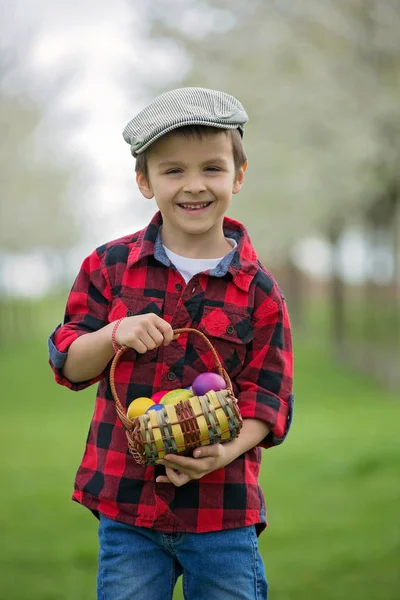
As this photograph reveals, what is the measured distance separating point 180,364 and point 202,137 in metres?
0.65

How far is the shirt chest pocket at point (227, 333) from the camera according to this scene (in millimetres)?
2539

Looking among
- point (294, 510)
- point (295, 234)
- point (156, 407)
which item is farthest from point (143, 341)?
point (295, 234)

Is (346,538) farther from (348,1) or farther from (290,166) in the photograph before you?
(290,166)

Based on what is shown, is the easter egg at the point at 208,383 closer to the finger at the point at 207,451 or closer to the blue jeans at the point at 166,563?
the finger at the point at 207,451

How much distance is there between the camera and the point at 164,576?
255cm

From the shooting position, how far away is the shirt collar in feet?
8.48

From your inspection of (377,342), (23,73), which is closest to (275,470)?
(377,342)

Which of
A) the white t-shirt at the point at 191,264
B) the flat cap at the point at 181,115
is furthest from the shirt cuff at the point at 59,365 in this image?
the flat cap at the point at 181,115

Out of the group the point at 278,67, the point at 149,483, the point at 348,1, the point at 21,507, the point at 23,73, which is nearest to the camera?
the point at 149,483

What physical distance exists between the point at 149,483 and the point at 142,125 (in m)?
1.03

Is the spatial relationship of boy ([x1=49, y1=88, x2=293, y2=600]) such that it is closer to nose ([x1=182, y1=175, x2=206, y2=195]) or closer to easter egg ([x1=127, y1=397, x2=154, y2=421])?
nose ([x1=182, y1=175, x2=206, y2=195])

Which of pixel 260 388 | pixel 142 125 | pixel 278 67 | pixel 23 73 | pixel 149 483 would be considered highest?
pixel 23 73

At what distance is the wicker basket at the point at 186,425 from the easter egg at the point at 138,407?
0.34 feet

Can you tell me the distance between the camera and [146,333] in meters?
2.32
